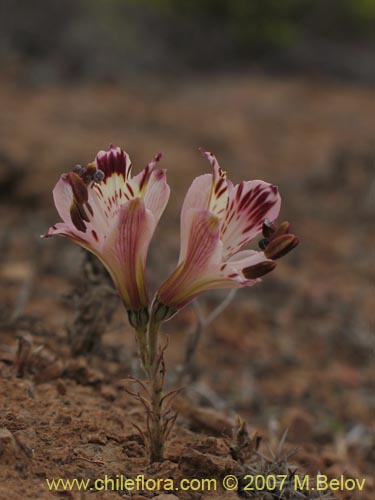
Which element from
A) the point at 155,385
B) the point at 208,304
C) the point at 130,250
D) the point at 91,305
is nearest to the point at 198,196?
the point at 130,250

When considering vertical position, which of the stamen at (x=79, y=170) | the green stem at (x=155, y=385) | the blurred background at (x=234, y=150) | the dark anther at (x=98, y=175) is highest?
the blurred background at (x=234, y=150)

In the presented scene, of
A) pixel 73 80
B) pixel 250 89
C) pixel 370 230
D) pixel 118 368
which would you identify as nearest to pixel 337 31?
pixel 250 89

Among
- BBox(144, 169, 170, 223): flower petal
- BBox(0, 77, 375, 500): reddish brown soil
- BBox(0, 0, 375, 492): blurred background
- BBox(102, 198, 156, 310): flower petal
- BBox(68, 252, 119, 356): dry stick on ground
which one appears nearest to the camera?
BBox(102, 198, 156, 310): flower petal

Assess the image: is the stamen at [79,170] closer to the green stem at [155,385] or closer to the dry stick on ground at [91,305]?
the green stem at [155,385]

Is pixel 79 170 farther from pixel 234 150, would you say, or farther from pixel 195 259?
pixel 234 150

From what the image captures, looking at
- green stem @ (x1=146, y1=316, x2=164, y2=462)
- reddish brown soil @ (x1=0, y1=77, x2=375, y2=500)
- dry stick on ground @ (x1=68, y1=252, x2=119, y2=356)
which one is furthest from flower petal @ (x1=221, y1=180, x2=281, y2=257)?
dry stick on ground @ (x1=68, y1=252, x2=119, y2=356)

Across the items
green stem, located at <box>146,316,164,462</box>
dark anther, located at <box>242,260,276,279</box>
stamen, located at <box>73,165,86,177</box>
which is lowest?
green stem, located at <box>146,316,164,462</box>

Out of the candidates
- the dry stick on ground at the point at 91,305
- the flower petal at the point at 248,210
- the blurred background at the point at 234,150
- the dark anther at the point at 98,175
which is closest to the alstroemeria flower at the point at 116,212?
the dark anther at the point at 98,175

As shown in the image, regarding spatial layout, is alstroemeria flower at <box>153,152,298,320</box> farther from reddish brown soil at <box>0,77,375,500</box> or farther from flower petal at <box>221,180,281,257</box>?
reddish brown soil at <box>0,77,375,500</box>
